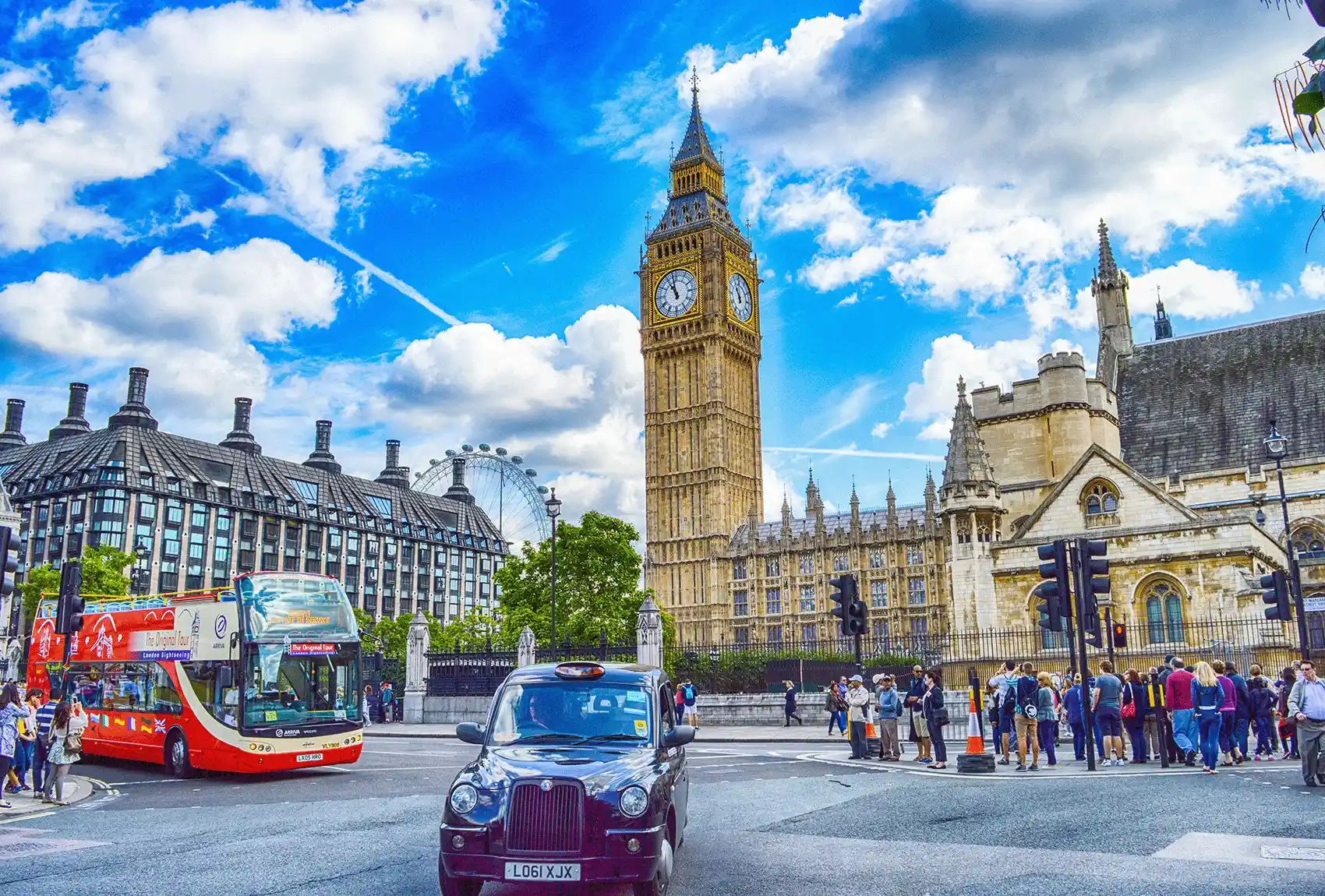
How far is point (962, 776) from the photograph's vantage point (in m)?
15.5

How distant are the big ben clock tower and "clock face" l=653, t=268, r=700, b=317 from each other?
94 millimetres

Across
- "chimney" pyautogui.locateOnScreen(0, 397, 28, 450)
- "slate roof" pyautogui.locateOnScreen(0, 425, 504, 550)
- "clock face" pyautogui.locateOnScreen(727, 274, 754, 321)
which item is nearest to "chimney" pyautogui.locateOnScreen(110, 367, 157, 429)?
"slate roof" pyautogui.locateOnScreen(0, 425, 504, 550)

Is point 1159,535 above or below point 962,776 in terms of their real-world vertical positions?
above

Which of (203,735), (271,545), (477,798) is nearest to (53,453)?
(271,545)

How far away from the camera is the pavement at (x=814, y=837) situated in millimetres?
7852

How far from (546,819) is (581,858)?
1.20 ft

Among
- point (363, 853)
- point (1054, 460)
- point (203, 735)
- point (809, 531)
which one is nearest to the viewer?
point (363, 853)

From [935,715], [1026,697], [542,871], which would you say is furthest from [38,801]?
[1026,697]

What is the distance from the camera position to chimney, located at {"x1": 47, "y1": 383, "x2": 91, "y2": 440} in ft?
286

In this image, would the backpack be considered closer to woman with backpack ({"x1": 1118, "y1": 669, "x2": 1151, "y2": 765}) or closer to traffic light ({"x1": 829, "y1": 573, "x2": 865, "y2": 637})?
woman with backpack ({"x1": 1118, "y1": 669, "x2": 1151, "y2": 765})

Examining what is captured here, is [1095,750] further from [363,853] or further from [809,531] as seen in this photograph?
[809,531]

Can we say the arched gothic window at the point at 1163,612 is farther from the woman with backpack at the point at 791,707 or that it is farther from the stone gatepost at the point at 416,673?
the stone gatepost at the point at 416,673

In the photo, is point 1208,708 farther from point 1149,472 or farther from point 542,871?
point 1149,472

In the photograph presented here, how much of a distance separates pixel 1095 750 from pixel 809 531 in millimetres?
61151
